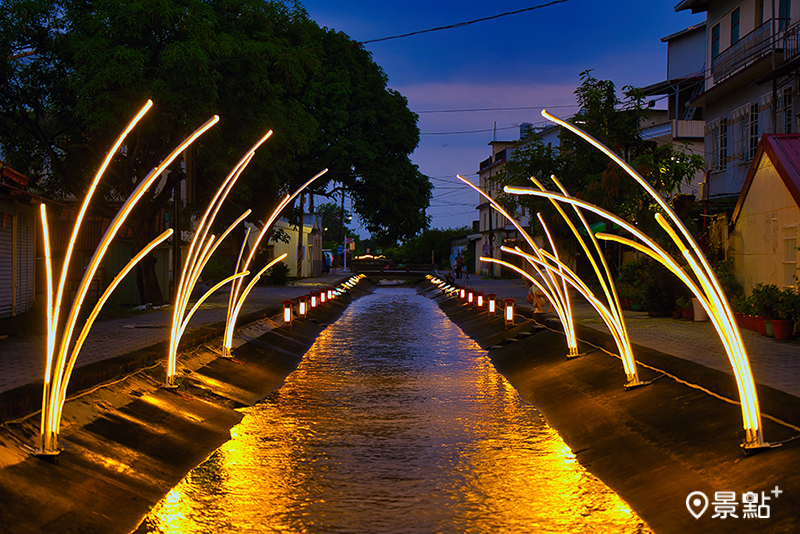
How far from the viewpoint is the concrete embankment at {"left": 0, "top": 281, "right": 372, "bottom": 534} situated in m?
6.41

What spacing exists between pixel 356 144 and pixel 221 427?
34.0 meters

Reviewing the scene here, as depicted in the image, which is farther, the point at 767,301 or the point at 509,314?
the point at 509,314

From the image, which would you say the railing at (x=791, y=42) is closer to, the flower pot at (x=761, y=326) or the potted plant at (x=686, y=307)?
the potted plant at (x=686, y=307)

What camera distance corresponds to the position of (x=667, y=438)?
27.8 feet

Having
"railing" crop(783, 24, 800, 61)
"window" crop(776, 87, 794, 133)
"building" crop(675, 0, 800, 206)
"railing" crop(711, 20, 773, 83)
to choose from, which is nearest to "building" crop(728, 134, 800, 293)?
"building" crop(675, 0, 800, 206)

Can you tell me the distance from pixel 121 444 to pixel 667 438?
595 centimetres

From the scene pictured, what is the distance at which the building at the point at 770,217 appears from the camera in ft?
54.1

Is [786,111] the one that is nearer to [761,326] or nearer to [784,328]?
[761,326]

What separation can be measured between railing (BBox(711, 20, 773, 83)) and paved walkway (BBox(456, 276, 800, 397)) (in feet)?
29.9

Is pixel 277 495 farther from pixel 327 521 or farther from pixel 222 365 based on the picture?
pixel 222 365

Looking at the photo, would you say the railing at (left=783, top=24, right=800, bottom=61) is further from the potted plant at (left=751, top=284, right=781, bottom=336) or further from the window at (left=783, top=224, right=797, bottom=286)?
the potted plant at (left=751, top=284, right=781, bottom=336)

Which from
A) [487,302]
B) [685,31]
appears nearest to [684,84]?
[685,31]

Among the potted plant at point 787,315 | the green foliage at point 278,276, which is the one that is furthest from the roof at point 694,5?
the green foliage at point 278,276

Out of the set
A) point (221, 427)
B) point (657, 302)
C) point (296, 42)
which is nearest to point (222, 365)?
point (221, 427)
